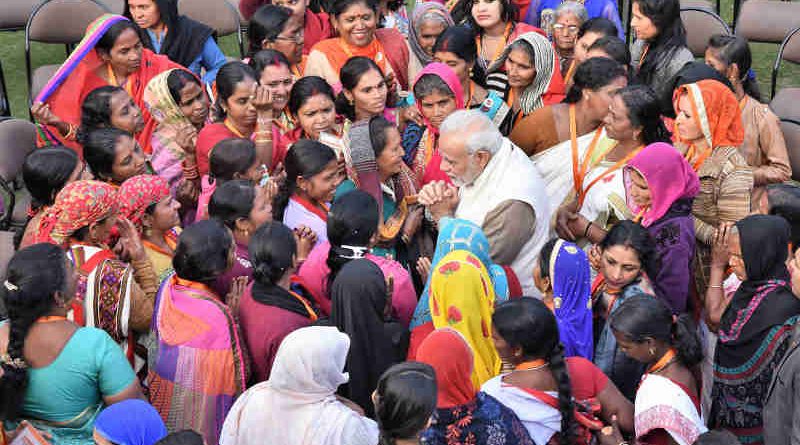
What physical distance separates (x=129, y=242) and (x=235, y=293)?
1.53 feet

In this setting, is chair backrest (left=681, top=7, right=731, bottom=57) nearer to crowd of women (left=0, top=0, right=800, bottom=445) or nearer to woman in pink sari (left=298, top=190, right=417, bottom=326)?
crowd of women (left=0, top=0, right=800, bottom=445)

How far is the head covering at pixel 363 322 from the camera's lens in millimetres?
3156

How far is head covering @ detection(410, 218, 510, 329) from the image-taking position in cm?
341

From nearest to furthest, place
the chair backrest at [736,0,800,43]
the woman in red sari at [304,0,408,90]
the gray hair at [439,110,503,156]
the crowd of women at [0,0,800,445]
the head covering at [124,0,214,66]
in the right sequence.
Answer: the crowd of women at [0,0,800,445] < the gray hair at [439,110,503,156] < the woman in red sari at [304,0,408,90] < the head covering at [124,0,214,66] < the chair backrest at [736,0,800,43]

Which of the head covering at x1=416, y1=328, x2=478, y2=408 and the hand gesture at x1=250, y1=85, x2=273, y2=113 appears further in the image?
the hand gesture at x1=250, y1=85, x2=273, y2=113

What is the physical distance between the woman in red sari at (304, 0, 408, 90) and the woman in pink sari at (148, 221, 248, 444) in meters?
2.32

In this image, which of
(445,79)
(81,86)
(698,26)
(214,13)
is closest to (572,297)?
(445,79)

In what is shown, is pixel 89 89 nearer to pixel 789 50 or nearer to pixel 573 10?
pixel 573 10

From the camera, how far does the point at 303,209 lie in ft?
Answer: 13.2

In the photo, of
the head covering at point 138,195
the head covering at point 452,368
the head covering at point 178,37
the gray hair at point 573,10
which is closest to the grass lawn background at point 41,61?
the head covering at point 178,37

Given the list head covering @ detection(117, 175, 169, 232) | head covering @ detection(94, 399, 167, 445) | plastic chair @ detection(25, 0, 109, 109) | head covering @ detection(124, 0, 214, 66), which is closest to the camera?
head covering @ detection(94, 399, 167, 445)

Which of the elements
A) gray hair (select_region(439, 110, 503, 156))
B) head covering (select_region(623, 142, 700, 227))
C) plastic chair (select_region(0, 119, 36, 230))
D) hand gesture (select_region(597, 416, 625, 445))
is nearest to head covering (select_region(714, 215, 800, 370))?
head covering (select_region(623, 142, 700, 227))

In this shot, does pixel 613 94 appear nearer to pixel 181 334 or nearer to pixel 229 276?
pixel 229 276

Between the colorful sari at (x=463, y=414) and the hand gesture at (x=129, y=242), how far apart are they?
1.40 meters
